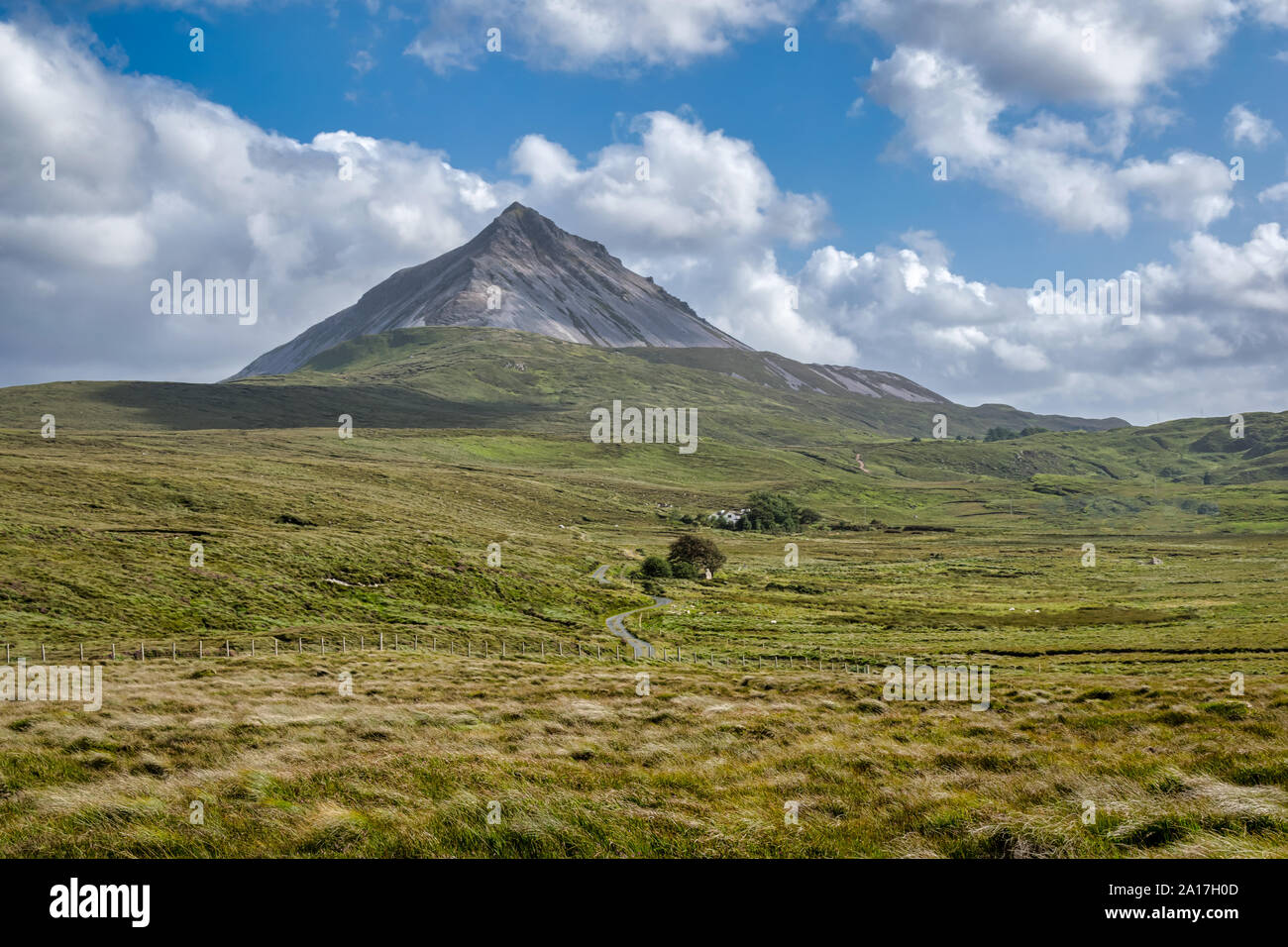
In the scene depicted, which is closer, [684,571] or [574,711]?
[574,711]

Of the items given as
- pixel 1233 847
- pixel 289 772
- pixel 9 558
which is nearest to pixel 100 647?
pixel 9 558

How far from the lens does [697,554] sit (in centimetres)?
11888

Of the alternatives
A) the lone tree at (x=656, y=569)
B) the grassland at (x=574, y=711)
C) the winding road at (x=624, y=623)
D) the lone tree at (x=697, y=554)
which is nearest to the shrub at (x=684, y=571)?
the lone tree at (x=656, y=569)

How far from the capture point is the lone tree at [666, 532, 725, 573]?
11844 centimetres

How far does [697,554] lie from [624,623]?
42037 millimetres

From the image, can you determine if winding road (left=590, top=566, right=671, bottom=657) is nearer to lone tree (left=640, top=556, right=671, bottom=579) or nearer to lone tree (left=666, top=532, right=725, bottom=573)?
lone tree (left=640, top=556, right=671, bottom=579)

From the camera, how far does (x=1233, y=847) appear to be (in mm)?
9555

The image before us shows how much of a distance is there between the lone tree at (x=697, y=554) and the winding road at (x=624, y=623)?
13531 millimetres

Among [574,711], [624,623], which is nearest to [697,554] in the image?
[624,623]

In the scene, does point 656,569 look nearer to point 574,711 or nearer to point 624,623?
point 624,623

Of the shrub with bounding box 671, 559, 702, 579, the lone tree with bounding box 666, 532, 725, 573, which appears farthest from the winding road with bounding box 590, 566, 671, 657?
the lone tree with bounding box 666, 532, 725, 573

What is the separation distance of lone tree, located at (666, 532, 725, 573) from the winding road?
533 inches
